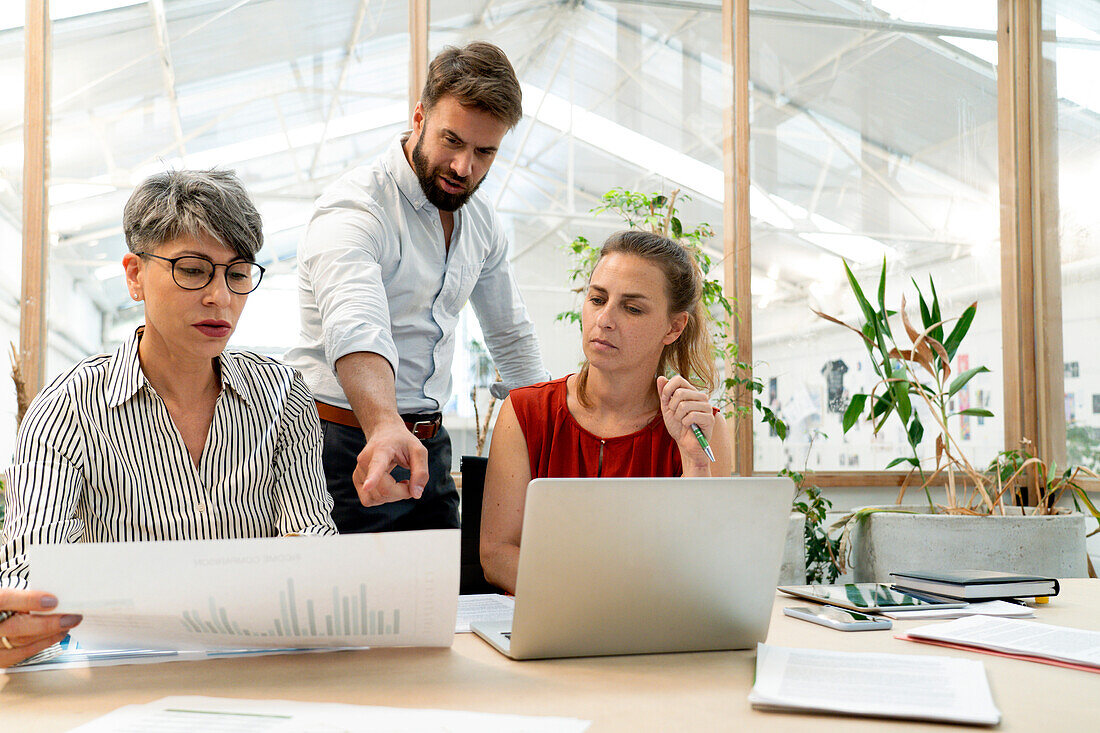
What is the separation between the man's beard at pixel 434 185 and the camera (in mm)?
1864

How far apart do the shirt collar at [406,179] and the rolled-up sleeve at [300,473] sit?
59 cm

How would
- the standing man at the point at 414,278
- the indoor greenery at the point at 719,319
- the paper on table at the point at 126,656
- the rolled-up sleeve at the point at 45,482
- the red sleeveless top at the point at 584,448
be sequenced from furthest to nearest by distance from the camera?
the indoor greenery at the point at 719,319, the red sleeveless top at the point at 584,448, the standing man at the point at 414,278, the rolled-up sleeve at the point at 45,482, the paper on table at the point at 126,656

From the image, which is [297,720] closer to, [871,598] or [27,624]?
[27,624]

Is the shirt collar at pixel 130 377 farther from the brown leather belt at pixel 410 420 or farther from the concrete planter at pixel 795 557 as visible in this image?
the concrete planter at pixel 795 557

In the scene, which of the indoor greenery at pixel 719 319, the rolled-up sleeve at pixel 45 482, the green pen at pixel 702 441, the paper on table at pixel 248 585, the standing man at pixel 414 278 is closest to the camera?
the paper on table at pixel 248 585

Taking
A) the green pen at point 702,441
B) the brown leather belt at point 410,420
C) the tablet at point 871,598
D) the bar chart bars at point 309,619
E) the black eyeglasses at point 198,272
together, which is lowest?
the tablet at point 871,598

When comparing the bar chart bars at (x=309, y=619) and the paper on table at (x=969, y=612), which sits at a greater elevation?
the bar chart bars at (x=309, y=619)

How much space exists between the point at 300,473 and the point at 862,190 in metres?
3.26

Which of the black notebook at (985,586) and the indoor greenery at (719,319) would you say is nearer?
the black notebook at (985,586)

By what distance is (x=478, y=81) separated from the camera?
175 cm

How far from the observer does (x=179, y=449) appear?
1.33 meters

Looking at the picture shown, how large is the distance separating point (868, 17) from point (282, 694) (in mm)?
4032

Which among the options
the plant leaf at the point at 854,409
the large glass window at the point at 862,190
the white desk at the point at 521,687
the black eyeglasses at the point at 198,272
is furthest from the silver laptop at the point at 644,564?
the large glass window at the point at 862,190

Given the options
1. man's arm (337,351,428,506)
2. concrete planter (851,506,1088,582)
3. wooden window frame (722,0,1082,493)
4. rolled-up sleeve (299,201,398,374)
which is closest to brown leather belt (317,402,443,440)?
rolled-up sleeve (299,201,398,374)
